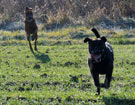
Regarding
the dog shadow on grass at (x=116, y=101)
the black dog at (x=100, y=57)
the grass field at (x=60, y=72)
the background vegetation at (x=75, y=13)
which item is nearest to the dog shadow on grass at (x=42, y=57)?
the grass field at (x=60, y=72)

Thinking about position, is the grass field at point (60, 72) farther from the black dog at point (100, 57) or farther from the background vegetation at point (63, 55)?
the black dog at point (100, 57)

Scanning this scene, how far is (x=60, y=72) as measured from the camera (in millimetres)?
10203

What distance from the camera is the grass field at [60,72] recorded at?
7.42 m

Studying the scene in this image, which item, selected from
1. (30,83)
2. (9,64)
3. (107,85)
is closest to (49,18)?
(9,64)

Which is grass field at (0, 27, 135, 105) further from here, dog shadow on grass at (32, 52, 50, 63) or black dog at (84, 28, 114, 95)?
black dog at (84, 28, 114, 95)

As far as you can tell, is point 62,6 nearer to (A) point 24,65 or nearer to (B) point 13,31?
(B) point 13,31

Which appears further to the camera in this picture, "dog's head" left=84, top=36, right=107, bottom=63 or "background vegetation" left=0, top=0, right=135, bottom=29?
"background vegetation" left=0, top=0, right=135, bottom=29

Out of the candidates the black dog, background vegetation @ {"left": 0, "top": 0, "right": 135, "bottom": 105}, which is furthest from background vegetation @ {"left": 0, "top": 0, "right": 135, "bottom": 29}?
the black dog

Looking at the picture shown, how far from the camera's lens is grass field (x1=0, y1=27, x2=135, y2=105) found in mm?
7422

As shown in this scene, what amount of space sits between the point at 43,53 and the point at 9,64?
237 cm

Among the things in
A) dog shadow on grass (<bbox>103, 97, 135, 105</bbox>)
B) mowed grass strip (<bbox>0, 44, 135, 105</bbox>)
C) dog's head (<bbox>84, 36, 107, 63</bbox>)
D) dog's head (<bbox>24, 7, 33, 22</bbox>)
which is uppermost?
dog's head (<bbox>84, 36, 107, 63</bbox>)

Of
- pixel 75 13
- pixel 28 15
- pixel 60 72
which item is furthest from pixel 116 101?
pixel 75 13

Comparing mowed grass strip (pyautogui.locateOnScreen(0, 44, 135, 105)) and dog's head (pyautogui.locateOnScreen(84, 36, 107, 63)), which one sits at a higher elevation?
dog's head (pyautogui.locateOnScreen(84, 36, 107, 63))

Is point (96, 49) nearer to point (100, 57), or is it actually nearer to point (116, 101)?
point (100, 57)
